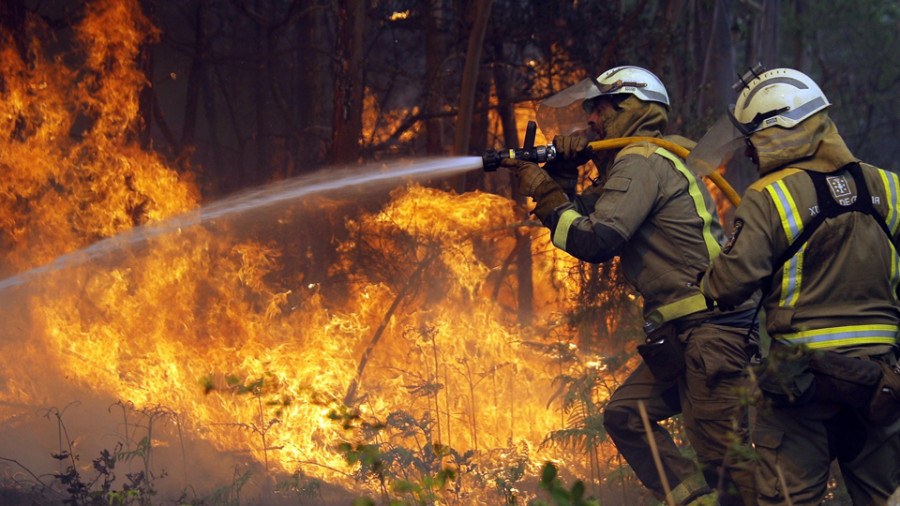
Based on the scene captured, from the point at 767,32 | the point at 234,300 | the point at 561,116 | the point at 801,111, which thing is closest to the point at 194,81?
the point at 234,300

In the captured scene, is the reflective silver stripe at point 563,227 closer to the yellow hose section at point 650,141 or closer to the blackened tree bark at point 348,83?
the yellow hose section at point 650,141

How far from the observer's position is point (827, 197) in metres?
3.11

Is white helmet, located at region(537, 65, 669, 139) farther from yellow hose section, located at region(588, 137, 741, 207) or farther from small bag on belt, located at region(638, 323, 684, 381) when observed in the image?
small bag on belt, located at region(638, 323, 684, 381)

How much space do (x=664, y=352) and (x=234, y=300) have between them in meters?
5.23

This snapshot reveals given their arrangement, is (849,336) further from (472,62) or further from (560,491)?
(472,62)

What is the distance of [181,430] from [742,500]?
14.8ft

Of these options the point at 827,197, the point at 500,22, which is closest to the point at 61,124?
the point at 500,22

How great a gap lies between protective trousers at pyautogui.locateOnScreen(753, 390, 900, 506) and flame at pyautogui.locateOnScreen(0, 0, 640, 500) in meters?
3.03

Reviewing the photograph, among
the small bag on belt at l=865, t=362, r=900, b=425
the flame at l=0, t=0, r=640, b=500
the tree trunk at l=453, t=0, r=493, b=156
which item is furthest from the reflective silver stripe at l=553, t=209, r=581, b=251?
the tree trunk at l=453, t=0, r=493, b=156

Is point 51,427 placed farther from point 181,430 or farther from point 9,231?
point 9,231

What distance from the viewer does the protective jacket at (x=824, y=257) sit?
3.09 m

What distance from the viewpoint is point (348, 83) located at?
28.0ft

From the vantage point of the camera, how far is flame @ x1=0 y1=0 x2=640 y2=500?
6777 mm

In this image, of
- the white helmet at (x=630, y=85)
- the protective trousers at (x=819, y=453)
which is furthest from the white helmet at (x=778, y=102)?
the protective trousers at (x=819, y=453)
